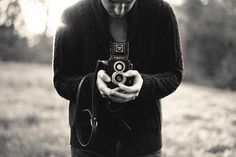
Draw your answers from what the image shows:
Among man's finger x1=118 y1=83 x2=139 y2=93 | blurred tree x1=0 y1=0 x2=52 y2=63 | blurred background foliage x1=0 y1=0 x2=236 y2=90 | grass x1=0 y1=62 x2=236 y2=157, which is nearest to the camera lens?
man's finger x1=118 y1=83 x2=139 y2=93

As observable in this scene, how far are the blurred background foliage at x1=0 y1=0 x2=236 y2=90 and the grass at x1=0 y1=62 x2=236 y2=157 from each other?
1098 centimetres

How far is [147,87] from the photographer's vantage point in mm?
2004

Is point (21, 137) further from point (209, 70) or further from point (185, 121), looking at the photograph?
point (209, 70)

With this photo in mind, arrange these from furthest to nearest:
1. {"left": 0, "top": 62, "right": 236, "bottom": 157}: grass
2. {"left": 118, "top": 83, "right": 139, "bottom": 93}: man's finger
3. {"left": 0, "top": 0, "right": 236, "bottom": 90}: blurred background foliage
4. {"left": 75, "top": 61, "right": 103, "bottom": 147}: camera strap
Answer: {"left": 0, "top": 0, "right": 236, "bottom": 90}: blurred background foliage < {"left": 0, "top": 62, "right": 236, "bottom": 157}: grass < {"left": 75, "top": 61, "right": 103, "bottom": 147}: camera strap < {"left": 118, "top": 83, "right": 139, "bottom": 93}: man's finger

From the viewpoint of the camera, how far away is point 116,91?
1.87 meters

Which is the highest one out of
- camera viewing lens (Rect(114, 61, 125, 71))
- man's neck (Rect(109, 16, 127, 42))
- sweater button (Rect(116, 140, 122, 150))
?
man's neck (Rect(109, 16, 127, 42))

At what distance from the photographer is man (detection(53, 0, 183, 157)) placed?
6.68 feet

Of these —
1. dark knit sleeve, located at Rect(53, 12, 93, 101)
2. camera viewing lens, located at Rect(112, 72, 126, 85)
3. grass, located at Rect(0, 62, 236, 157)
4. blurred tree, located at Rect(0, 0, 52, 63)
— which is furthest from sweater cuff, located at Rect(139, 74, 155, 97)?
blurred tree, located at Rect(0, 0, 52, 63)

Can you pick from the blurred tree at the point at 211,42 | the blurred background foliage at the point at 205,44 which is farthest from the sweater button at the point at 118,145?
the blurred tree at the point at 211,42

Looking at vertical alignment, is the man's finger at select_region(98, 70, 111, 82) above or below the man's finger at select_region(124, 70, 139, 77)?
below

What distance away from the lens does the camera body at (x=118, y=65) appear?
1.94 meters

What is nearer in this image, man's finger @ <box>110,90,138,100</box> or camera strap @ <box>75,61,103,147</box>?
man's finger @ <box>110,90,138,100</box>

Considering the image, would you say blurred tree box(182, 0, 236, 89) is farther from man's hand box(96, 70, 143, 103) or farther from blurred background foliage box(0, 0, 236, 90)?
man's hand box(96, 70, 143, 103)

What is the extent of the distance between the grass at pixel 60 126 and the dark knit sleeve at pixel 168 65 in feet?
14.2
